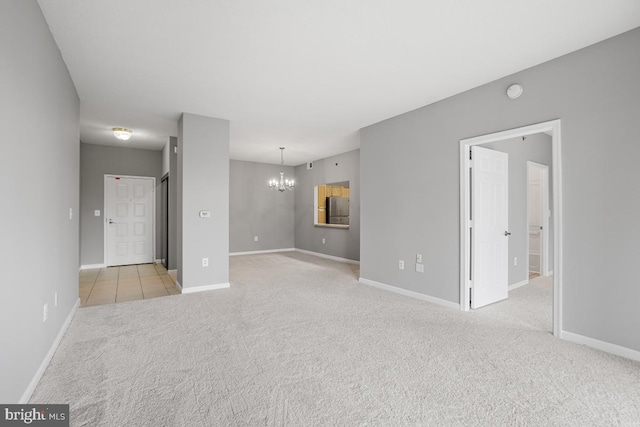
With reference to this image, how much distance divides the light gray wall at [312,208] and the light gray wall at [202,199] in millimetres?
3265

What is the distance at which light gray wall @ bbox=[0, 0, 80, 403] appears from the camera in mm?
1610

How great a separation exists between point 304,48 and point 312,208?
5.98 meters

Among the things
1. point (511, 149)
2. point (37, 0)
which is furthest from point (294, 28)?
point (511, 149)

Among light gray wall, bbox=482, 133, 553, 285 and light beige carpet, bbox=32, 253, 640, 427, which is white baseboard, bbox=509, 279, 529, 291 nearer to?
light gray wall, bbox=482, 133, 553, 285

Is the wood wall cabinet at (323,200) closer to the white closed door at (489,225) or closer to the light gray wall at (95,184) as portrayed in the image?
the light gray wall at (95,184)

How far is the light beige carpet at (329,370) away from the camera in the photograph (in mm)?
1775

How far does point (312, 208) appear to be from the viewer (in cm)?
852

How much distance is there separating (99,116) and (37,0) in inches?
116

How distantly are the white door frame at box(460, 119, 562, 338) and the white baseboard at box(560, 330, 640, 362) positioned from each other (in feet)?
0.24

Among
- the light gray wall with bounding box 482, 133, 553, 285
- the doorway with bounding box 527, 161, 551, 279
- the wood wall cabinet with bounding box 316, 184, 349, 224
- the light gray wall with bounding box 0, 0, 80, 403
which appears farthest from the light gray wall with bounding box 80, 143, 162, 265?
the doorway with bounding box 527, 161, 551, 279

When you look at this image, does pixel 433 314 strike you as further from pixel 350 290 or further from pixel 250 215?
pixel 250 215

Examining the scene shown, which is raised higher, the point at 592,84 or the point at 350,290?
the point at 592,84

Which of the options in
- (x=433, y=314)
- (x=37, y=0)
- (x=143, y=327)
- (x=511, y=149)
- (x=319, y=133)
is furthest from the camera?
(x=319, y=133)

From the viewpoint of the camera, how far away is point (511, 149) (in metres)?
4.53
